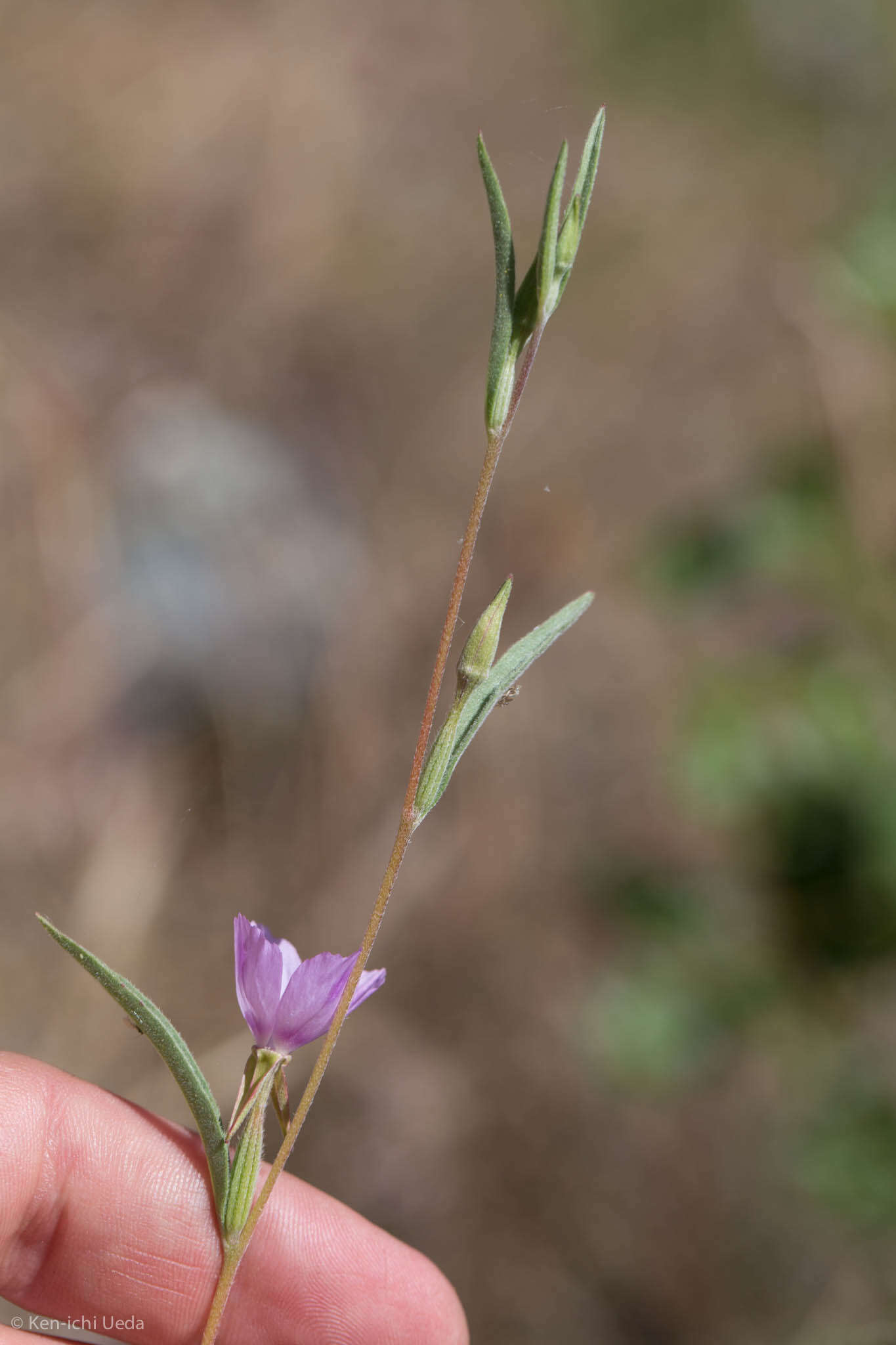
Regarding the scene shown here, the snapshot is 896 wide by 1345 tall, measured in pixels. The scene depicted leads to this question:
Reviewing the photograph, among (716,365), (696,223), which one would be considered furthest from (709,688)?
(696,223)

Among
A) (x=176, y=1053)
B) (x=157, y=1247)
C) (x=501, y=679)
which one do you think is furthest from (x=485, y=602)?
(x=176, y=1053)

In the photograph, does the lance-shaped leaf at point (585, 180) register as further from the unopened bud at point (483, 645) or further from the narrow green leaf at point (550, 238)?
the unopened bud at point (483, 645)

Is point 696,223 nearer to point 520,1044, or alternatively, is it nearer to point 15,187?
point 15,187

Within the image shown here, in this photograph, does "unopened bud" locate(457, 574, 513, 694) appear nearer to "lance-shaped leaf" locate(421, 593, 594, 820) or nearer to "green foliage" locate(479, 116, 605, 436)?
"lance-shaped leaf" locate(421, 593, 594, 820)

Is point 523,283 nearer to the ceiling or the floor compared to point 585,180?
nearer to the floor

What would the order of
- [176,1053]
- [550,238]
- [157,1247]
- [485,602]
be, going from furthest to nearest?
1. [485,602]
2. [157,1247]
3. [176,1053]
4. [550,238]

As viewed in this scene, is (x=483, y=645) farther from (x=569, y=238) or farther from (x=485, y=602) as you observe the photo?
(x=485, y=602)
